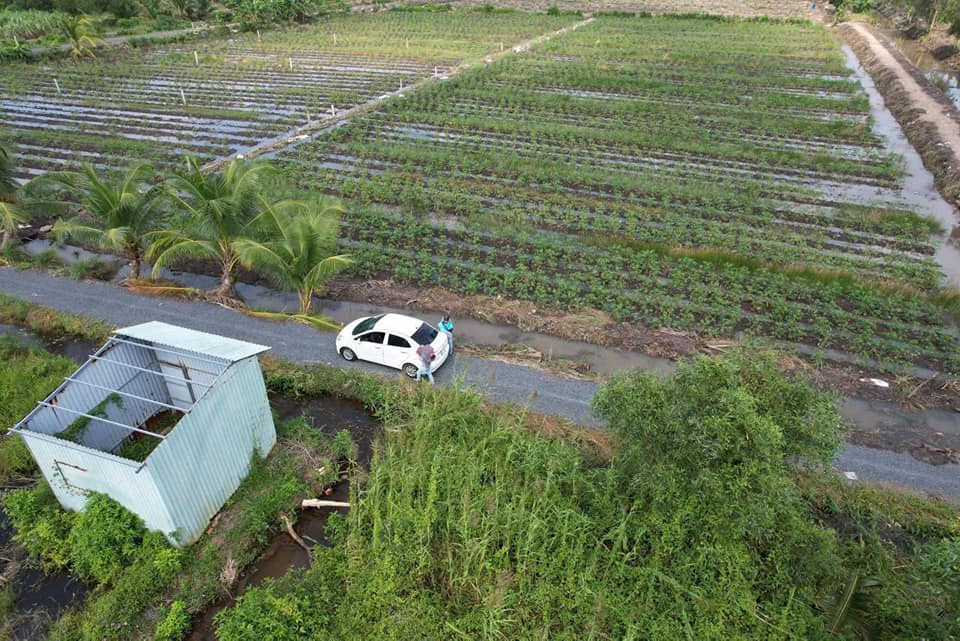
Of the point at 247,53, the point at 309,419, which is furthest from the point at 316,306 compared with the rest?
the point at 247,53

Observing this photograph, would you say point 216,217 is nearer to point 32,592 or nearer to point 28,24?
point 32,592

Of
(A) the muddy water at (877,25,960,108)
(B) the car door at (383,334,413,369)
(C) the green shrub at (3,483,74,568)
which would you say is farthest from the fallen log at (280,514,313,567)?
(A) the muddy water at (877,25,960,108)

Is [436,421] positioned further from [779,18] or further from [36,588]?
[779,18]

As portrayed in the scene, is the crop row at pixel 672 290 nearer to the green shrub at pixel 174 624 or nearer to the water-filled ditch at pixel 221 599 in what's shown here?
the water-filled ditch at pixel 221 599

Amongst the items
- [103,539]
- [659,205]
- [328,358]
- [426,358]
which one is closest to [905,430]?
[426,358]

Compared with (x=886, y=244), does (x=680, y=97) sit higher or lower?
higher

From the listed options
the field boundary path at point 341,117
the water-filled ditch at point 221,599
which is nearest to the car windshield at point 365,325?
the water-filled ditch at point 221,599

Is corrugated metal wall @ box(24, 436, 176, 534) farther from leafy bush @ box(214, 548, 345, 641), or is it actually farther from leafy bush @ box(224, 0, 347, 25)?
leafy bush @ box(224, 0, 347, 25)
